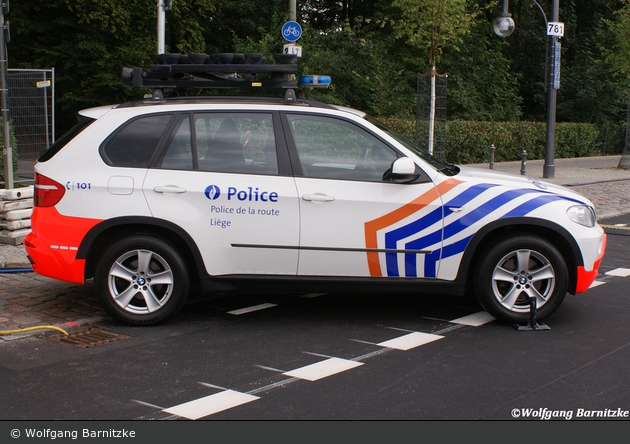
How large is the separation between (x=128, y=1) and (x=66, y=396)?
24171 mm

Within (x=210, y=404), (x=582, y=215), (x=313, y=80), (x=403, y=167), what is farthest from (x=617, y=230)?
(x=210, y=404)

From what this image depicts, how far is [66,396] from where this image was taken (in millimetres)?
4211

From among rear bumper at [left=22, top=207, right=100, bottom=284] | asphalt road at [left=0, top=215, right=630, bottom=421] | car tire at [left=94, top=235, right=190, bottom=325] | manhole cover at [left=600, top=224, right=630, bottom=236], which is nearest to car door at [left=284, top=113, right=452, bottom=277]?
asphalt road at [left=0, top=215, right=630, bottom=421]

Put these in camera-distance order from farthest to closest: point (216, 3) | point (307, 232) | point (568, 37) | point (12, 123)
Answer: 1. point (568, 37)
2. point (216, 3)
3. point (12, 123)
4. point (307, 232)

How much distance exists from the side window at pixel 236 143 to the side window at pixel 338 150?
0.22 metres

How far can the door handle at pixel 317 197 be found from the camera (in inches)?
214

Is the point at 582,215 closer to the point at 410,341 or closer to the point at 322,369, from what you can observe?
the point at 410,341

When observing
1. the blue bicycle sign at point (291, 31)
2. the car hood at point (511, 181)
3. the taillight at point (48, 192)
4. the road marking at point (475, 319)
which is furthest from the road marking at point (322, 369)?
the blue bicycle sign at point (291, 31)

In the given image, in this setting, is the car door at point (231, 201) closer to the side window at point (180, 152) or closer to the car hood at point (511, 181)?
the side window at point (180, 152)

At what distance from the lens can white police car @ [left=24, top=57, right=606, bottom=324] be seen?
547cm

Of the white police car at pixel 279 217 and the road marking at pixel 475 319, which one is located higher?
the white police car at pixel 279 217

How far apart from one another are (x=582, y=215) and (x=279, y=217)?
233 centimetres

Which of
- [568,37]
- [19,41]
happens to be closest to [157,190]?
[19,41]

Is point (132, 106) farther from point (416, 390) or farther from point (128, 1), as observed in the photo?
point (128, 1)
